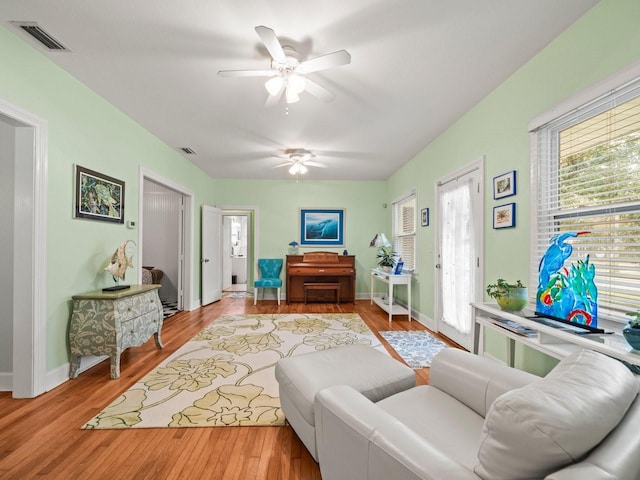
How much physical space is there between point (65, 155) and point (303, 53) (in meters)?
2.14

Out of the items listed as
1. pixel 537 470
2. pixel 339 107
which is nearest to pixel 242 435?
pixel 537 470

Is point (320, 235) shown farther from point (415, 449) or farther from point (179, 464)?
point (415, 449)

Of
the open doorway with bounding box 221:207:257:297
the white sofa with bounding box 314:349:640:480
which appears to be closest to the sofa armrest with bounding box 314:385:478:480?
the white sofa with bounding box 314:349:640:480

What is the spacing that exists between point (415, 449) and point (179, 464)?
4.52ft

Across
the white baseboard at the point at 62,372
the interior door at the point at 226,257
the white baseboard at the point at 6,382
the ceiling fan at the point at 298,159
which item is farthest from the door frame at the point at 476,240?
the interior door at the point at 226,257

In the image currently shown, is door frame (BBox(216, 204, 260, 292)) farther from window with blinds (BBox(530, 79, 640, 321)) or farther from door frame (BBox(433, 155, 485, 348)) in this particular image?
window with blinds (BBox(530, 79, 640, 321))

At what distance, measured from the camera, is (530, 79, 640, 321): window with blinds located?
1.57 meters

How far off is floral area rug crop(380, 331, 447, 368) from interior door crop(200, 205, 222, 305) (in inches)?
132

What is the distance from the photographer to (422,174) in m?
4.32

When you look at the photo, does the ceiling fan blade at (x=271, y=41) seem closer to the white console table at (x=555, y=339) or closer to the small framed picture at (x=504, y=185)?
the small framed picture at (x=504, y=185)

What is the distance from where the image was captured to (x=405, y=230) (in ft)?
17.5

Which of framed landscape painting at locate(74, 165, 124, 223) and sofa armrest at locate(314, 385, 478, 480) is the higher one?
framed landscape painting at locate(74, 165, 124, 223)

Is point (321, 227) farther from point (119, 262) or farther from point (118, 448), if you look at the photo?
point (118, 448)

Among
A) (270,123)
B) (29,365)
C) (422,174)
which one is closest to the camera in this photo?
(29,365)
